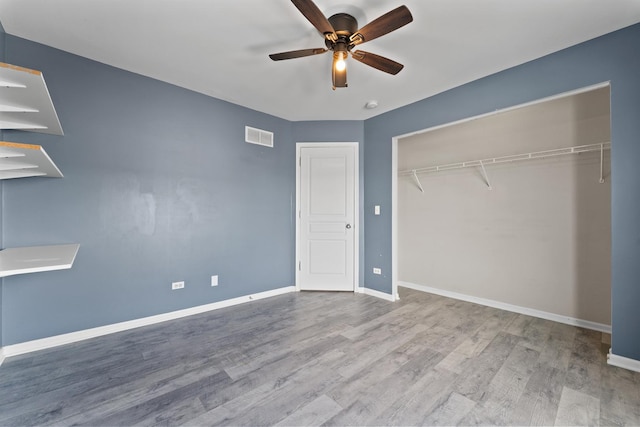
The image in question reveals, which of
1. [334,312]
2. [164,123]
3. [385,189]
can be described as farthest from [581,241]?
[164,123]

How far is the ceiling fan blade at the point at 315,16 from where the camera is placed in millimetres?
1555

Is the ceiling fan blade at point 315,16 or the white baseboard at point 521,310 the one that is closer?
the ceiling fan blade at point 315,16

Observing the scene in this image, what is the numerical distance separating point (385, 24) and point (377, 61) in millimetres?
395

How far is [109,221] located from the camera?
8.63ft

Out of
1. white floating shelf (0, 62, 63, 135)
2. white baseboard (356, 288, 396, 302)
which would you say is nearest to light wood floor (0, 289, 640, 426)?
white baseboard (356, 288, 396, 302)

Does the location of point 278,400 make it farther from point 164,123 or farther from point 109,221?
point 164,123

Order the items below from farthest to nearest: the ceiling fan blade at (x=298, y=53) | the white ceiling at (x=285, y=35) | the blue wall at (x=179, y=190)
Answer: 1. the blue wall at (x=179, y=190)
2. the ceiling fan blade at (x=298, y=53)
3. the white ceiling at (x=285, y=35)

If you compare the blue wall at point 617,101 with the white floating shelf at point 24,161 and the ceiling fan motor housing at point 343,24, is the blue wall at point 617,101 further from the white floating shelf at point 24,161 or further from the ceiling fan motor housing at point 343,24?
the white floating shelf at point 24,161

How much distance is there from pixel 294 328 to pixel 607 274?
3.15 metres

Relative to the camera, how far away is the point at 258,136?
12.3 feet

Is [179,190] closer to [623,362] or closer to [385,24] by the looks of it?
[385,24]

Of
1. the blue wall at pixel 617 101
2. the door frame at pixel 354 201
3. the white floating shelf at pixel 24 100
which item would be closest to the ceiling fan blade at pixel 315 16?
the white floating shelf at pixel 24 100

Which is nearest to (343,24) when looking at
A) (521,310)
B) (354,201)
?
(354,201)

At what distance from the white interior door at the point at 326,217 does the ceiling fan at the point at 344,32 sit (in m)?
1.83
